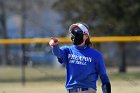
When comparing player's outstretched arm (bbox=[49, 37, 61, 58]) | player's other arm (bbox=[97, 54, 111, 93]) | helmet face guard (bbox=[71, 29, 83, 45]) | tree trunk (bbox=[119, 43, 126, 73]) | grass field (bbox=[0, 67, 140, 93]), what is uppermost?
helmet face guard (bbox=[71, 29, 83, 45])

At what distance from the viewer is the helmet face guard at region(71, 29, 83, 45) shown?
23.5 ft

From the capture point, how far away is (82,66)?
722cm

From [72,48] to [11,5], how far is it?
45359 mm

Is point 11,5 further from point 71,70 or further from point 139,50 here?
point 71,70

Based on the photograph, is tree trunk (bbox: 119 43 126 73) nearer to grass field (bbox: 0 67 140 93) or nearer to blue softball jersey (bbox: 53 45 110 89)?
grass field (bbox: 0 67 140 93)

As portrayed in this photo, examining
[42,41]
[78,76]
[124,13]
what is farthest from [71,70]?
[124,13]

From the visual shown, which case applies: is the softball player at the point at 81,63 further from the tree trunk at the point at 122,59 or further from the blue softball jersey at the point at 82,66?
the tree trunk at the point at 122,59

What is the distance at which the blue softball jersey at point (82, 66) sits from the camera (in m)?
7.19

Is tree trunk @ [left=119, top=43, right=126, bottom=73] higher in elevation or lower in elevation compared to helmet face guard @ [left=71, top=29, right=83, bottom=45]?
lower

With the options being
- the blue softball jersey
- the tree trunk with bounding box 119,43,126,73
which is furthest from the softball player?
the tree trunk with bounding box 119,43,126,73

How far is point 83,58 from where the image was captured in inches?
283

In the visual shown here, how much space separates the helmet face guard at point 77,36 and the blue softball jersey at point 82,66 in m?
0.09

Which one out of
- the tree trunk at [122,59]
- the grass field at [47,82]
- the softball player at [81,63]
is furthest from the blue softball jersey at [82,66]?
the tree trunk at [122,59]

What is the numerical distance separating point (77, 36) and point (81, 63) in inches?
13.4
